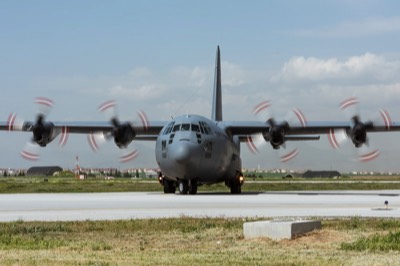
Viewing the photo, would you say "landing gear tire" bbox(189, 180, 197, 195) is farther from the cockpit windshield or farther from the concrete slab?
the concrete slab

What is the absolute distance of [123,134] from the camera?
53.0 meters

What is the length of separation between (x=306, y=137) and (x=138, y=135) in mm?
13568

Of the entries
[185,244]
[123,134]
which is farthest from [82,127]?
[185,244]

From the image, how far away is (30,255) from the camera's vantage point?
647 inches

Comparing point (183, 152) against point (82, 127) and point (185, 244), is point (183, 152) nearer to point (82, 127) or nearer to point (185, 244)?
point (82, 127)

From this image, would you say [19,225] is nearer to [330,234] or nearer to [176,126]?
[330,234]

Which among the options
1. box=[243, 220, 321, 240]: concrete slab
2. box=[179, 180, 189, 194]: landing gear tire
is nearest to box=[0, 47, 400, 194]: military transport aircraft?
box=[179, 180, 189, 194]: landing gear tire

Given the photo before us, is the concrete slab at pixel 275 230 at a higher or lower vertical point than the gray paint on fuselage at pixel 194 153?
lower

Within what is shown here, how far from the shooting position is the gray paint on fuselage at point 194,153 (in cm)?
4609

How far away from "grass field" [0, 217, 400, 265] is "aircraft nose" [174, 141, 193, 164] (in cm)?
2178

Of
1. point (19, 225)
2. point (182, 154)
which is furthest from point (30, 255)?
point (182, 154)

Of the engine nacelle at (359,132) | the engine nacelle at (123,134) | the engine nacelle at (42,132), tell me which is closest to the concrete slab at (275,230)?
the engine nacelle at (359,132)

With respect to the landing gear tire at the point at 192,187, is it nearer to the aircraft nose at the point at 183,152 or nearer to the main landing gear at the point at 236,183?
the aircraft nose at the point at 183,152

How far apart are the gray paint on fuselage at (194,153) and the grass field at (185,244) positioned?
22.2 m
